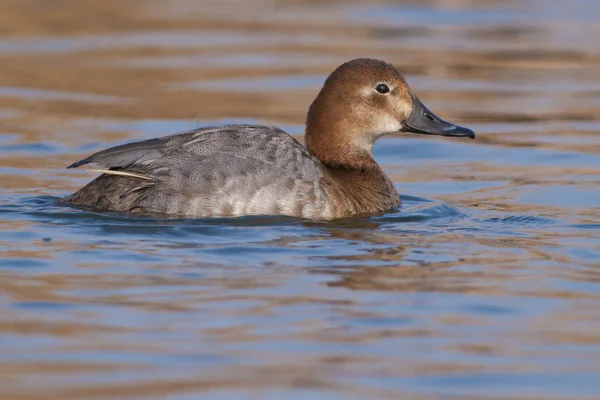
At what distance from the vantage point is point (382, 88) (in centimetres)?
809

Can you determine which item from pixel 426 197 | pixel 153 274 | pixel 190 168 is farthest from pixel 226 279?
pixel 426 197

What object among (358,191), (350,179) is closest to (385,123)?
(350,179)

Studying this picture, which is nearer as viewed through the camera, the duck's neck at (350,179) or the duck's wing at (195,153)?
the duck's wing at (195,153)

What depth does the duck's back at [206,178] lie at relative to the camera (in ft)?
23.6

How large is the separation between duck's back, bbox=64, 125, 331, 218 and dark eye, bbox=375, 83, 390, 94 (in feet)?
3.24

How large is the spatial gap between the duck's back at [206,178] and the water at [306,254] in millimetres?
130

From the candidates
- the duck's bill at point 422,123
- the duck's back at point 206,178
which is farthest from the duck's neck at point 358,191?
the duck's bill at point 422,123

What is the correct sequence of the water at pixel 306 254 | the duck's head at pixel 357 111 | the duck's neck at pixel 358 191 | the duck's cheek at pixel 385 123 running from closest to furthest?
the water at pixel 306 254 → the duck's neck at pixel 358 191 → the duck's head at pixel 357 111 → the duck's cheek at pixel 385 123

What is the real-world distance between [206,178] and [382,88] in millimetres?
1525

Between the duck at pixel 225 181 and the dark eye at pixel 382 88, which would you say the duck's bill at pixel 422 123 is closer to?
the dark eye at pixel 382 88

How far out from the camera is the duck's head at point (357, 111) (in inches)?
316

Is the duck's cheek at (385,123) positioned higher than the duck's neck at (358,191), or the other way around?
the duck's cheek at (385,123)

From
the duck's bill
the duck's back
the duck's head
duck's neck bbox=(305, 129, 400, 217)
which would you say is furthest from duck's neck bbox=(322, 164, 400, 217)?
the duck's bill

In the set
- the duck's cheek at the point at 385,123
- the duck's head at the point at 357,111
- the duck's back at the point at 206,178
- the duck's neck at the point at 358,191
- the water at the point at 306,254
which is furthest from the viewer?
the duck's cheek at the point at 385,123
